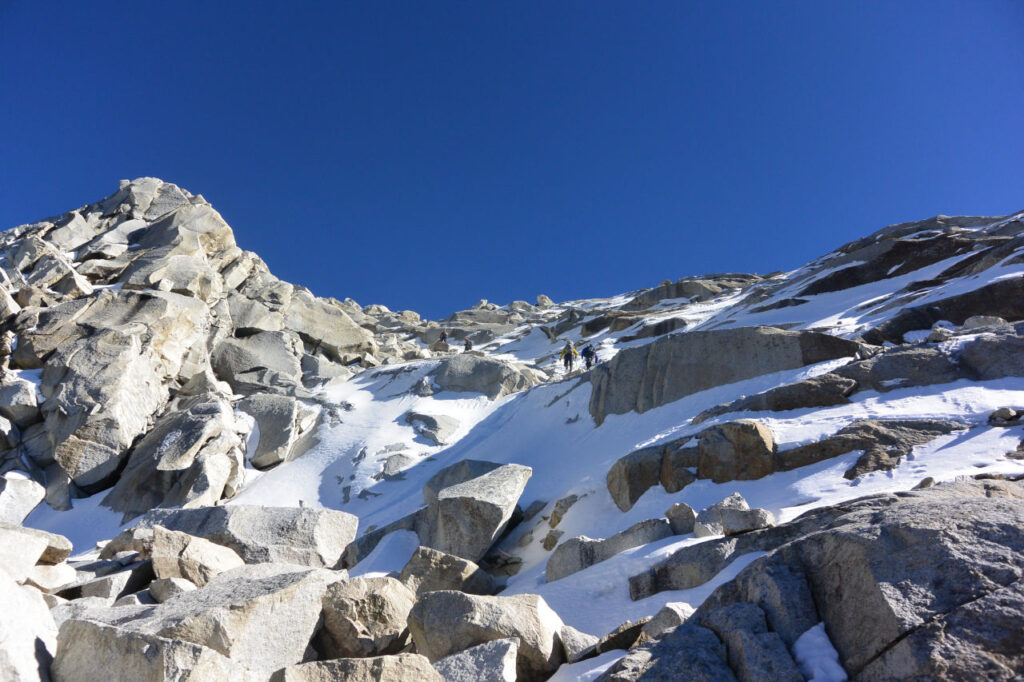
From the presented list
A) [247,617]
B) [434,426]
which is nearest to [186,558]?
[247,617]

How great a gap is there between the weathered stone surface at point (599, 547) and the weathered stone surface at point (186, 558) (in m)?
6.87

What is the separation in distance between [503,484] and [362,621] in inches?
413

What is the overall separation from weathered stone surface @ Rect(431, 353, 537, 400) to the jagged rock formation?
0.18 meters

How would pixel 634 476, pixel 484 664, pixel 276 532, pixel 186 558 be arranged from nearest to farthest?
pixel 484 664
pixel 186 558
pixel 276 532
pixel 634 476

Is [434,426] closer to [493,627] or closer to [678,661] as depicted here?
[493,627]

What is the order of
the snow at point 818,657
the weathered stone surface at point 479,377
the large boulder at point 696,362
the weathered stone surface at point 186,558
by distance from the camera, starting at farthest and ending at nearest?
the weathered stone surface at point 479,377 → the large boulder at point 696,362 → the weathered stone surface at point 186,558 → the snow at point 818,657

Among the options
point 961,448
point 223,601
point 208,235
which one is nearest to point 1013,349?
point 961,448

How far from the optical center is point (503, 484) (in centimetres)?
1869

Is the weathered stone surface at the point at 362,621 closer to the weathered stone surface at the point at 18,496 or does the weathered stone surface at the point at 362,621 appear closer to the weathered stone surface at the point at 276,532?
the weathered stone surface at the point at 276,532

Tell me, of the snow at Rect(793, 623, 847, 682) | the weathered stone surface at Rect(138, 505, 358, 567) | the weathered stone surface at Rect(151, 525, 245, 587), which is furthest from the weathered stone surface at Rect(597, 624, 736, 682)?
the weathered stone surface at Rect(138, 505, 358, 567)

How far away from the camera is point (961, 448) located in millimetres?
13031

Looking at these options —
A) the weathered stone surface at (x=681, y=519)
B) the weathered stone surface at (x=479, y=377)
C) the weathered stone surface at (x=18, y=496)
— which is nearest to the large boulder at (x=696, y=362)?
the weathered stone surface at (x=479, y=377)

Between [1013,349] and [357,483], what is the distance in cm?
2402

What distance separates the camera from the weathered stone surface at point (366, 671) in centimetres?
600
